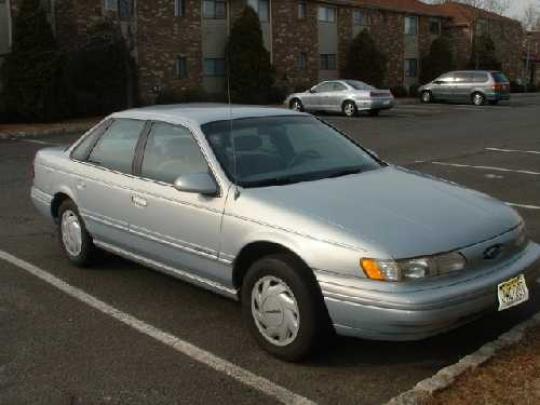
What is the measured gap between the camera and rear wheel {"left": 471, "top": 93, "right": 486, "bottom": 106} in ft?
111

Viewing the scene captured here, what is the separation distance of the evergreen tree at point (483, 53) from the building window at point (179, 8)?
87.2 feet

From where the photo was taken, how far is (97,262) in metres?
6.14

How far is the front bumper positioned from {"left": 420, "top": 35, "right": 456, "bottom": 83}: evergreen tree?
144 ft

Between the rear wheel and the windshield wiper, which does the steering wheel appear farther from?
the rear wheel

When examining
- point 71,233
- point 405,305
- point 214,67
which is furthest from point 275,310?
point 214,67

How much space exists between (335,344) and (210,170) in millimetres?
1415

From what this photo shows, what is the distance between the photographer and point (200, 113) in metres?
5.29

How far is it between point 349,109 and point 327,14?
13.4 meters

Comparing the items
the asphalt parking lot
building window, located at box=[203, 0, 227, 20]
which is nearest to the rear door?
the asphalt parking lot

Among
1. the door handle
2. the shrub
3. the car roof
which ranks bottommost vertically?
the door handle

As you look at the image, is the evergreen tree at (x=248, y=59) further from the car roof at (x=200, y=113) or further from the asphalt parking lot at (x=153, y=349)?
the car roof at (x=200, y=113)

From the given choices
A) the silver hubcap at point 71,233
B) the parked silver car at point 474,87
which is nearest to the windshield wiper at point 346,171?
the silver hubcap at point 71,233

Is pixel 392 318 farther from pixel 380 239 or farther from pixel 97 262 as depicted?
pixel 97 262

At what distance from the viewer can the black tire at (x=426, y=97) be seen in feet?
119
